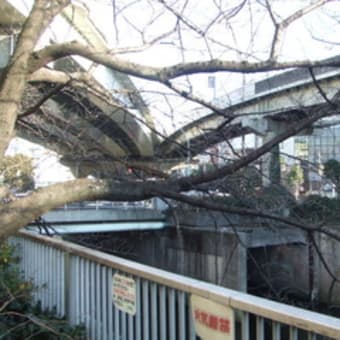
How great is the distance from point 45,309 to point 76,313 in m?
0.80

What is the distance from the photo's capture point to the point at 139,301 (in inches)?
142

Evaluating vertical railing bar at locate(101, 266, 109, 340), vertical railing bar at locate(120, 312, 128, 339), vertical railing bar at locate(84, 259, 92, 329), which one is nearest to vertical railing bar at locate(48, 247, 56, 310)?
vertical railing bar at locate(84, 259, 92, 329)

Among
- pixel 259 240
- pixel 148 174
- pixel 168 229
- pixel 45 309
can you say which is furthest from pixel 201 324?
pixel 168 229

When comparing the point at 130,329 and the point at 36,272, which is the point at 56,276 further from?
the point at 130,329

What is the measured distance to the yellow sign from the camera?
2.71 meters

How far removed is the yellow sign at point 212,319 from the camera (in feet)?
8.90

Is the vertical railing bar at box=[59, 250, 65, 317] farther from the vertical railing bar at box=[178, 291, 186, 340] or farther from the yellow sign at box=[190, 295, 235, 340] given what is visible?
the yellow sign at box=[190, 295, 235, 340]

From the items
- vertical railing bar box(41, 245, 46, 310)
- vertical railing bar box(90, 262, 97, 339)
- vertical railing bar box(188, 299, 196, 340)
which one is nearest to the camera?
vertical railing bar box(188, 299, 196, 340)

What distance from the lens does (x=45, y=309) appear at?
5215mm

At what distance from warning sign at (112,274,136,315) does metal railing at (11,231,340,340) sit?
A: 4 cm

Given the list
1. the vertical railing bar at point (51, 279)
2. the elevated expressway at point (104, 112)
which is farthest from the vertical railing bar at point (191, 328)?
the vertical railing bar at point (51, 279)

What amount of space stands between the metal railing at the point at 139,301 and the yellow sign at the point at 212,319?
0.04 m

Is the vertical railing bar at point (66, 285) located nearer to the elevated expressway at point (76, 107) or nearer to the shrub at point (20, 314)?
the shrub at point (20, 314)

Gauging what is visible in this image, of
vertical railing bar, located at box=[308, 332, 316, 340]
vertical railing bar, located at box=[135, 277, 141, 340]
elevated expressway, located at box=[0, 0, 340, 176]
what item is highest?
elevated expressway, located at box=[0, 0, 340, 176]
